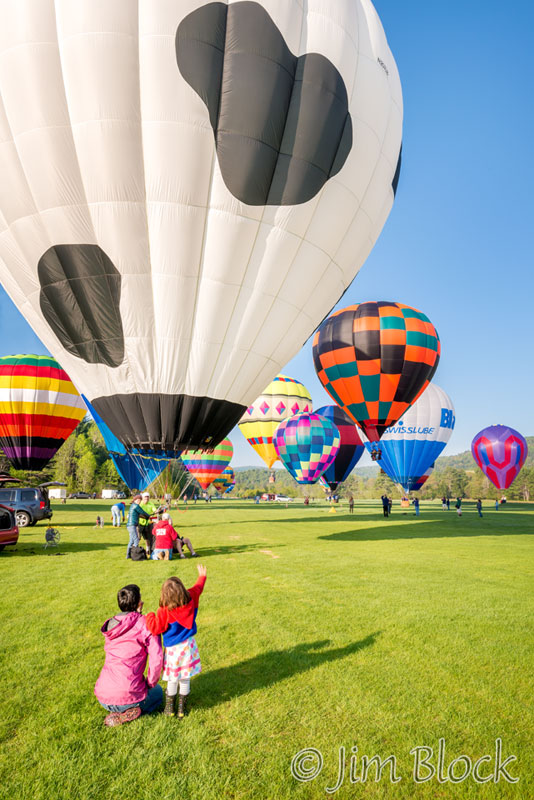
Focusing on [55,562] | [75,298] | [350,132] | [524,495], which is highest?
[350,132]

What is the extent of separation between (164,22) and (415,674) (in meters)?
9.38

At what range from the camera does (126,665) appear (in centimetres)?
328

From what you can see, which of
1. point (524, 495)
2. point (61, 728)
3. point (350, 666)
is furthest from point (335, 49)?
point (524, 495)

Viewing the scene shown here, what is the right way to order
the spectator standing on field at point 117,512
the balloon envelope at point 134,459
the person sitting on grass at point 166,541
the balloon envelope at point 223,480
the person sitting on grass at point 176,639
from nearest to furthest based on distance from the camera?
the person sitting on grass at point 176,639 → the balloon envelope at point 134,459 → the person sitting on grass at point 166,541 → the spectator standing on field at point 117,512 → the balloon envelope at point 223,480

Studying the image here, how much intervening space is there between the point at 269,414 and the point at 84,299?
103ft

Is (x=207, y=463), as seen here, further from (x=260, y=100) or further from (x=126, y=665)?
(x=126, y=665)

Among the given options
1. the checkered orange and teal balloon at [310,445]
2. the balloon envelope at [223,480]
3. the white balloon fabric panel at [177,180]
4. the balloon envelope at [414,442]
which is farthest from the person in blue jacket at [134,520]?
the balloon envelope at [223,480]

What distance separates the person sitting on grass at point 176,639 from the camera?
340 cm

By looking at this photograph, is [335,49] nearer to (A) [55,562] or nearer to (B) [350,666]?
(B) [350,666]

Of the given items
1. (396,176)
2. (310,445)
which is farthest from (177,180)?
(310,445)

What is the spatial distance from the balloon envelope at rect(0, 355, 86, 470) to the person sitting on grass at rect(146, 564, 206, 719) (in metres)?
24.8

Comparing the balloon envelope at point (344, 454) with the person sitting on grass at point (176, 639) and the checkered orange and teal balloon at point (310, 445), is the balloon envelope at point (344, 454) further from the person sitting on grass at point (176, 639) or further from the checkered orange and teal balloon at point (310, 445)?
the person sitting on grass at point (176, 639)

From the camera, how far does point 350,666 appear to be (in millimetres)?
4270

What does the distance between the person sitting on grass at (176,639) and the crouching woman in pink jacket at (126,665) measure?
9 centimetres
